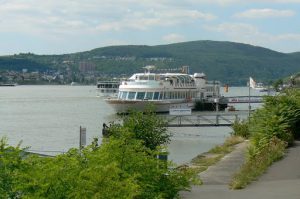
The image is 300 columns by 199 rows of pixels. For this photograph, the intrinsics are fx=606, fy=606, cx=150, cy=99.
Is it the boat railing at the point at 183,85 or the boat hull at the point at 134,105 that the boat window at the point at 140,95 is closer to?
the boat hull at the point at 134,105

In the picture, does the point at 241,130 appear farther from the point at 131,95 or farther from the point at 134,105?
the point at 131,95

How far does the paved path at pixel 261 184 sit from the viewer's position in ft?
41.9

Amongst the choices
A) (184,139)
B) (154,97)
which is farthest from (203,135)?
(154,97)

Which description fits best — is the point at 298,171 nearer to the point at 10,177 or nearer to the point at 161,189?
the point at 161,189

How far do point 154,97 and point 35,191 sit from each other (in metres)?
71.3

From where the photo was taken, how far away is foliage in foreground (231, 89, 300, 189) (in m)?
15.5

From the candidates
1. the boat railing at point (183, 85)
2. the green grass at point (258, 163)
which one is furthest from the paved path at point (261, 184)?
the boat railing at point (183, 85)

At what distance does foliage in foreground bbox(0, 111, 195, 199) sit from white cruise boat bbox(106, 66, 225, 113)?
62251 mm

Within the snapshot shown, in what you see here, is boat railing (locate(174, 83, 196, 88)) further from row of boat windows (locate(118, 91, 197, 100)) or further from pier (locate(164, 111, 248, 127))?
A: pier (locate(164, 111, 248, 127))

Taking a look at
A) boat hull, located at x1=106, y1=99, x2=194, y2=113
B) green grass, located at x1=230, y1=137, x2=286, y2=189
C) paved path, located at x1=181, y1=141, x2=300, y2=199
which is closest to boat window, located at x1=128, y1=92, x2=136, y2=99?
boat hull, located at x1=106, y1=99, x2=194, y2=113

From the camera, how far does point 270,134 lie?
20.0m

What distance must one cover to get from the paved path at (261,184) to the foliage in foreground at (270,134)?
0.25 metres

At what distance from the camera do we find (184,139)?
38594 millimetres

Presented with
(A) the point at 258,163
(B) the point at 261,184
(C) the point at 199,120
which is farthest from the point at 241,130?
(C) the point at 199,120
